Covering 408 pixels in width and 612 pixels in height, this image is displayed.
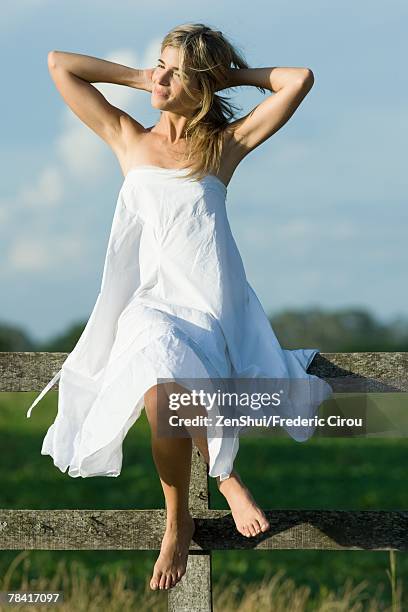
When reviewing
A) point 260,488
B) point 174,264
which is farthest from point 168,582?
point 260,488

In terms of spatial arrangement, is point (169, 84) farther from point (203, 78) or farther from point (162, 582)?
point (162, 582)

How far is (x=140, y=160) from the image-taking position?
11.9 ft

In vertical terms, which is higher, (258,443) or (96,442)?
(258,443)

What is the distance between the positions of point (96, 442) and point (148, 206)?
86cm

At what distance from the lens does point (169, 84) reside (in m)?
Answer: 3.54

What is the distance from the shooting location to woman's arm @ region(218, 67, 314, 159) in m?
3.58

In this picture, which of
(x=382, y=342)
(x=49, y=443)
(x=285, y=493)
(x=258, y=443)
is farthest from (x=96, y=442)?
(x=382, y=342)

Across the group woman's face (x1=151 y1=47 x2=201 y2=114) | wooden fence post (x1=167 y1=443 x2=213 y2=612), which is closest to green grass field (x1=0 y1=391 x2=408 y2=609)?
wooden fence post (x1=167 y1=443 x2=213 y2=612)

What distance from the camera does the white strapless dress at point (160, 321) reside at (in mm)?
3180

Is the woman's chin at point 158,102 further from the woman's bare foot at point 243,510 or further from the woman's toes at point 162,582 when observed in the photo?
the woman's toes at point 162,582

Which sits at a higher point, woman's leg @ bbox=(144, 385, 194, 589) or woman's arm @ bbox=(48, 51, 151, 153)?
woman's arm @ bbox=(48, 51, 151, 153)

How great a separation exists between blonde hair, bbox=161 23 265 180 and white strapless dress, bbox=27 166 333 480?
0.26 feet

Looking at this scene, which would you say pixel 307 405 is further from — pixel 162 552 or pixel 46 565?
pixel 46 565

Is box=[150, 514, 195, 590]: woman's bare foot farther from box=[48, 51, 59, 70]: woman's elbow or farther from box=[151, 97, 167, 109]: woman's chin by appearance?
box=[48, 51, 59, 70]: woman's elbow
